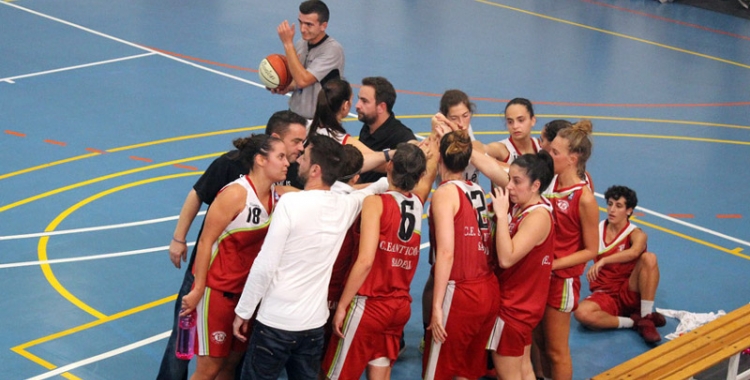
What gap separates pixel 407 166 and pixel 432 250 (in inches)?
32.6

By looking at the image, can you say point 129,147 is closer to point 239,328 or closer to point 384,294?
point 239,328

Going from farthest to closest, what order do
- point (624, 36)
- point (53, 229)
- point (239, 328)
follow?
point (624, 36) < point (53, 229) < point (239, 328)

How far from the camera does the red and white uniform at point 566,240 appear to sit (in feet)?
23.7

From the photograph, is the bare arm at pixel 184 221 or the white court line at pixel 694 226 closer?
the bare arm at pixel 184 221

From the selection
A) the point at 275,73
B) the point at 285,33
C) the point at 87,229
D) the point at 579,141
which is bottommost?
the point at 87,229

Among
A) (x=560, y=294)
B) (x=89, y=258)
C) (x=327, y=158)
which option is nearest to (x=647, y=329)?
(x=560, y=294)

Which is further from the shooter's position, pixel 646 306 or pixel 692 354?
pixel 646 306

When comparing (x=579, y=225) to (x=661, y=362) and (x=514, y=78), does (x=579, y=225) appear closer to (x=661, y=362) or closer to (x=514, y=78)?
(x=661, y=362)

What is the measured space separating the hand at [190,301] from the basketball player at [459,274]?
5.11 feet

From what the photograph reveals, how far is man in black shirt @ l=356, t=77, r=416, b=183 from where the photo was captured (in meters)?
7.86

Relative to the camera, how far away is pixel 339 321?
248 inches

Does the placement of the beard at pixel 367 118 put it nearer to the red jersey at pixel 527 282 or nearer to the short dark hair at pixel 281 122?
the short dark hair at pixel 281 122

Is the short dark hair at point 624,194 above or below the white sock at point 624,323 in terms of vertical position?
above

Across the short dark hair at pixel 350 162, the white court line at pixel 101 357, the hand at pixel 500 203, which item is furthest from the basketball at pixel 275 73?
the hand at pixel 500 203
